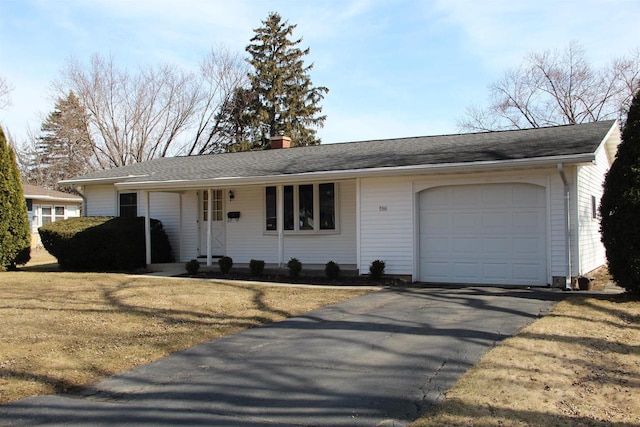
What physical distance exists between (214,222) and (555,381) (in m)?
12.8

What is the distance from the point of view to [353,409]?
4254 mm

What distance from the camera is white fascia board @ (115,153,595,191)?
33.8 ft

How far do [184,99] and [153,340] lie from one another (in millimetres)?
31598

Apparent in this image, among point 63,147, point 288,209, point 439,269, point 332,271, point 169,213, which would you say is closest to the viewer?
point 439,269

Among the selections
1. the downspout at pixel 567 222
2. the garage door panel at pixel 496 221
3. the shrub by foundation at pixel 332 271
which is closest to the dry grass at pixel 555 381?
the downspout at pixel 567 222

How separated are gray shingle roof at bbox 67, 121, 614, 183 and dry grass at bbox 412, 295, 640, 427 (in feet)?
15.7

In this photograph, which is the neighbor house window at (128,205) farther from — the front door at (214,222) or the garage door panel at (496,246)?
the garage door panel at (496,246)

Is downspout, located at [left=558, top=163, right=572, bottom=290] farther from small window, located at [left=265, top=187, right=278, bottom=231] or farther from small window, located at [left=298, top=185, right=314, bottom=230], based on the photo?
small window, located at [left=265, top=187, right=278, bottom=231]

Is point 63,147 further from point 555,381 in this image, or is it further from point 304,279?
point 555,381

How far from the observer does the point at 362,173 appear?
12.4 meters

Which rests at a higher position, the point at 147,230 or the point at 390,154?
the point at 390,154

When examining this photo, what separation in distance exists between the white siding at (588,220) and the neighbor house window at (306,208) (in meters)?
6.12

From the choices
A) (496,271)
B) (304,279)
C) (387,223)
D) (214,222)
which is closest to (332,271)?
(304,279)

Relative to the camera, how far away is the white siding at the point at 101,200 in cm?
1812
